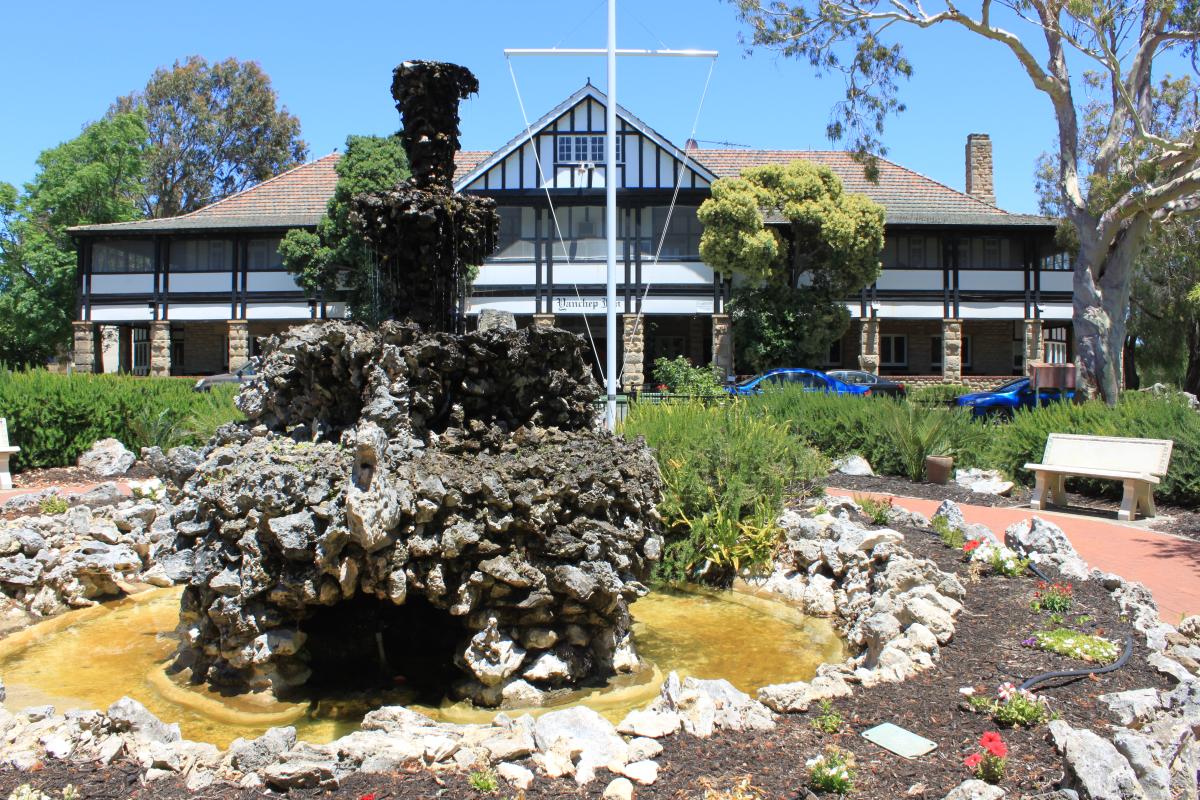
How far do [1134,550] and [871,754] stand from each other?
5704 mm

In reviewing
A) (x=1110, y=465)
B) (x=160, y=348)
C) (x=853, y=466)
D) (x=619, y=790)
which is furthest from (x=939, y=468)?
(x=160, y=348)

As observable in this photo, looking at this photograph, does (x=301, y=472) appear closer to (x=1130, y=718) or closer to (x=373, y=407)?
(x=373, y=407)

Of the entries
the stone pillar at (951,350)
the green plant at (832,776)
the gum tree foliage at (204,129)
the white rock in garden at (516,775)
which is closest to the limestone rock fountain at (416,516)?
the white rock in garden at (516,775)

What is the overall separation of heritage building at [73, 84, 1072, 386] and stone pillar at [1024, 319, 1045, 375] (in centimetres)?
6

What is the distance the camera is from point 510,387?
237 inches

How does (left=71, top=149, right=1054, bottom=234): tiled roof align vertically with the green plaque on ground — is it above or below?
above

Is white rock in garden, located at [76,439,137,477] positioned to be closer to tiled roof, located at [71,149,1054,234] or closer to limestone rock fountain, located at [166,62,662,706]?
limestone rock fountain, located at [166,62,662,706]

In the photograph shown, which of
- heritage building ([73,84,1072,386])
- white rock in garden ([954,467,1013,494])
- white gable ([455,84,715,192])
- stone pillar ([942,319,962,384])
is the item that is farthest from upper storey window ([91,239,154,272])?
white rock in garden ([954,467,1013,494])

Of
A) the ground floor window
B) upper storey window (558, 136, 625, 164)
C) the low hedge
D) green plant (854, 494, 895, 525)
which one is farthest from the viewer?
the ground floor window

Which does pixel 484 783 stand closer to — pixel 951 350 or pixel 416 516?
pixel 416 516

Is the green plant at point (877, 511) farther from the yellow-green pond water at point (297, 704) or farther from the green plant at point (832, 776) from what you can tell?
the green plant at point (832, 776)

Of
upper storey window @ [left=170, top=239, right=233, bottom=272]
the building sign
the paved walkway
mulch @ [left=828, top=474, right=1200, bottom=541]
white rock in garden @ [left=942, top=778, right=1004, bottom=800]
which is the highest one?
upper storey window @ [left=170, top=239, right=233, bottom=272]

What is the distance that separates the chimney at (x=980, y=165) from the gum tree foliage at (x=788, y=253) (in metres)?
8.73

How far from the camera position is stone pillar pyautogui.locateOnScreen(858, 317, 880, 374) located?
2740cm
